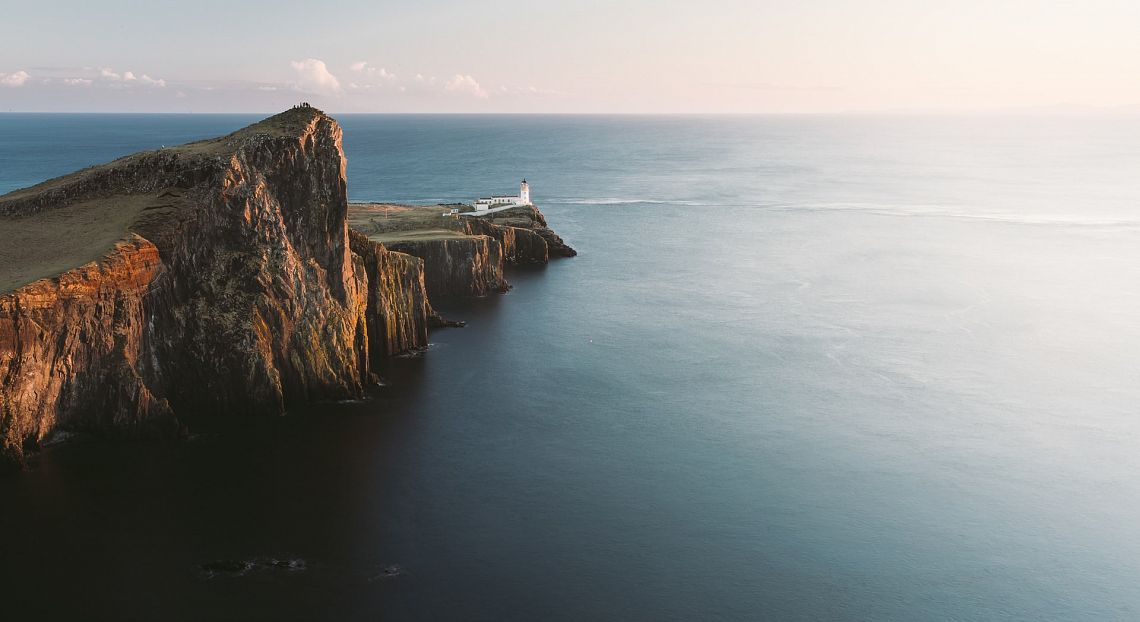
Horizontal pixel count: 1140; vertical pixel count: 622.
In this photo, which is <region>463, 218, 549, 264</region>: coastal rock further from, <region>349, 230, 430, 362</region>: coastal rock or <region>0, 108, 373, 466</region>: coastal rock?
<region>0, 108, 373, 466</region>: coastal rock

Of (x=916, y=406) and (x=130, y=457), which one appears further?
(x=916, y=406)

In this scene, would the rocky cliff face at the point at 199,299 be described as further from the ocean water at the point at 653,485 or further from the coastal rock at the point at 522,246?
the coastal rock at the point at 522,246

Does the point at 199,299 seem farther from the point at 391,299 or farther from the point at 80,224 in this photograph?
the point at 391,299

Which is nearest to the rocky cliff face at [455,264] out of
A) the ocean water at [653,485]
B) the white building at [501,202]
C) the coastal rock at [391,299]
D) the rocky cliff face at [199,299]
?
the ocean water at [653,485]

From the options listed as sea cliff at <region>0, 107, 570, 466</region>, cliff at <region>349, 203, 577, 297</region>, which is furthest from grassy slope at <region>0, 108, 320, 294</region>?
cliff at <region>349, 203, 577, 297</region>

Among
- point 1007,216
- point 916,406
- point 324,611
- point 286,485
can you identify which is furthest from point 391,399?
point 1007,216

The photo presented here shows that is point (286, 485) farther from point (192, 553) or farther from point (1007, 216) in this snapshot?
point (1007, 216)

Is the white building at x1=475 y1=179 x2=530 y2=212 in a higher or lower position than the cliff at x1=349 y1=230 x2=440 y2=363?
higher
